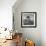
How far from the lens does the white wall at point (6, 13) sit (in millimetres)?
4305

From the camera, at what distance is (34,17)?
537 cm

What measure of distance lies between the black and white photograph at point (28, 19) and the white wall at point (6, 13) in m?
1.11

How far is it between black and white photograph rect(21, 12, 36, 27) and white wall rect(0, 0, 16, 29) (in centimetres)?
111

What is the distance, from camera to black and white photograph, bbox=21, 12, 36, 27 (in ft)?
17.5

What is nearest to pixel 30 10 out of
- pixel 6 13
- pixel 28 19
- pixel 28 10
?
pixel 28 10

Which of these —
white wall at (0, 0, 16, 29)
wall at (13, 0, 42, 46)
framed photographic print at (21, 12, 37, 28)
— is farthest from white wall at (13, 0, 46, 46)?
white wall at (0, 0, 16, 29)

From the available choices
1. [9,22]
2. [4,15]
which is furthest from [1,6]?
[9,22]

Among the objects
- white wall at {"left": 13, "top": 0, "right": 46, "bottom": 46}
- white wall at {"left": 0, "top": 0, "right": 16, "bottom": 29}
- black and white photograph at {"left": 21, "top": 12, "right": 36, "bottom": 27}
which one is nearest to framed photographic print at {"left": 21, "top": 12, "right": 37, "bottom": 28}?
black and white photograph at {"left": 21, "top": 12, "right": 36, "bottom": 27}

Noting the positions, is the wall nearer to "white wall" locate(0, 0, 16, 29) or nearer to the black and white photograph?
the black and white photograph

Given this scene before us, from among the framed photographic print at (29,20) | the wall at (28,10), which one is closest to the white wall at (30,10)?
the wall at (28,10)

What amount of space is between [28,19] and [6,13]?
4.46ft

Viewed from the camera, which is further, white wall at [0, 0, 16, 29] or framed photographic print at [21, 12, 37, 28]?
framed photographic print at [21, 12, 37, 28]

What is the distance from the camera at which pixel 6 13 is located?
4359 mm

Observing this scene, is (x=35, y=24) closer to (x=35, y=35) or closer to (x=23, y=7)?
(x=35, y=35)
